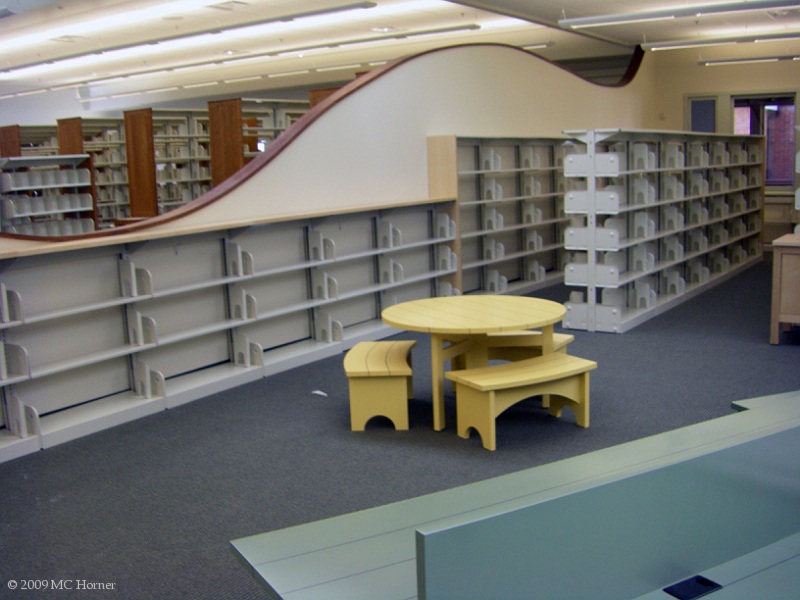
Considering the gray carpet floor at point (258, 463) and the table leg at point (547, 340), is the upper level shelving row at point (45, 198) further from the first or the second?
the table leg at point (547, 340)

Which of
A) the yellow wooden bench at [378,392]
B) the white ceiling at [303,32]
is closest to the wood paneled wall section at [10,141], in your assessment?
the white ceiling at [303,32]

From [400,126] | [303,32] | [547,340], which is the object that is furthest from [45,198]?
[547,340]

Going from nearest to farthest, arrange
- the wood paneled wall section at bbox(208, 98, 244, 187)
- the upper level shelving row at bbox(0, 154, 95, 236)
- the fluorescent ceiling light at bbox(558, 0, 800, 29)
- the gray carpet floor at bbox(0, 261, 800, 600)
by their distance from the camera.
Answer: the gray carpet floor at bbox(0, 261, 800, 600), the fluorescent ceiling light at bbox(558, 0, 800, 29), the wood paneled wall section at bbox(208, 98, 244, 187), the upper level shelving row at bbox(0, 154, 95, 236)

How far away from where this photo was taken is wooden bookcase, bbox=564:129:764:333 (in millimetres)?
7293

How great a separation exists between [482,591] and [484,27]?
1227 cm

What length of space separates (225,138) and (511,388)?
5.59 meters

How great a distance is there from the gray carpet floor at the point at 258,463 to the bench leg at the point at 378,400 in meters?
0.09

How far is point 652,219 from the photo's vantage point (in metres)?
8.60

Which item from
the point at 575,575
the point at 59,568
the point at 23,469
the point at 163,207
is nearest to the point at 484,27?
the point at 163,207

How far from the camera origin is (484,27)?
41.8 ft

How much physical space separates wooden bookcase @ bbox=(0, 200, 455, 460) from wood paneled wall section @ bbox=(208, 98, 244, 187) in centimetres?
217

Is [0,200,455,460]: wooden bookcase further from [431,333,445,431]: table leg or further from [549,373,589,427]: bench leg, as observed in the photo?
[549,373,589,427]: bench leg

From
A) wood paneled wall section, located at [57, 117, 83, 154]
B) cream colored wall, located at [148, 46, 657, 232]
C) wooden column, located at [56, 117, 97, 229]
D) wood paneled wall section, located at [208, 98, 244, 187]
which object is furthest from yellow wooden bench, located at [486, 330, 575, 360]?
A: wood paneled wall section, located at [57, 117, 83, 154]

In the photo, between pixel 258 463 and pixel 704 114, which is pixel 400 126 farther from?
pixel 704 114
